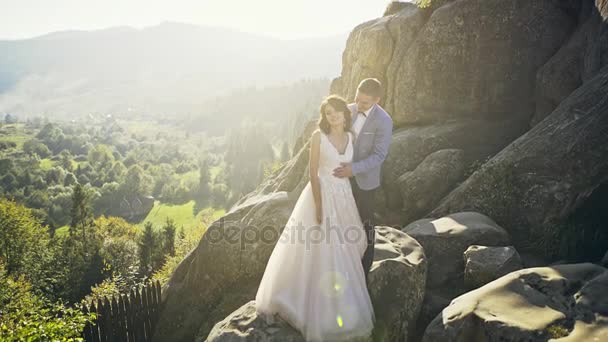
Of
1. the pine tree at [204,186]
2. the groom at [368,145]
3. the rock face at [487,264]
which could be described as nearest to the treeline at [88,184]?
the pine tree at [204,186]

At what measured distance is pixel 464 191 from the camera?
39.7 feet

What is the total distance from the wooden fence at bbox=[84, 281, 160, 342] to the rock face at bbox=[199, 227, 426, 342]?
26.0 feet

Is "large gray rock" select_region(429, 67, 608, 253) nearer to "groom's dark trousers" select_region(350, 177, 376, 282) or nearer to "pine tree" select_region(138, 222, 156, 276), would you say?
"groom's dark trousers" select_region(350, 177, 376, 282)

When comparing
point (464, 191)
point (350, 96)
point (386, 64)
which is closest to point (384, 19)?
point (386, 64)

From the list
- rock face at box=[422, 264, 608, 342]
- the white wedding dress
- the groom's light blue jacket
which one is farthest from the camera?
the groom's light blue jacket

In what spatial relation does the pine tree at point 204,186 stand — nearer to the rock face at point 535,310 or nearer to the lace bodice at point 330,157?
the lace bodice at point 330,157

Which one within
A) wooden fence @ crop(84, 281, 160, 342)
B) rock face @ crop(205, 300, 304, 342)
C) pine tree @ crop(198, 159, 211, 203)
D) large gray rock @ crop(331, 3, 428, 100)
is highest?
large gray rock @ crop(331, 3, 428, 100)

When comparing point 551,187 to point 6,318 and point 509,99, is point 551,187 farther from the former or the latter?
point 6,318

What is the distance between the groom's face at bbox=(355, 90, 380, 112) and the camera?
7574 millimetres

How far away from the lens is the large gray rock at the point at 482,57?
15.3 metres

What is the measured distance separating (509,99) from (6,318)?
1869cm

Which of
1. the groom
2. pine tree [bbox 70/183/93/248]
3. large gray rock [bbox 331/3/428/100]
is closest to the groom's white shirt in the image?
the groom

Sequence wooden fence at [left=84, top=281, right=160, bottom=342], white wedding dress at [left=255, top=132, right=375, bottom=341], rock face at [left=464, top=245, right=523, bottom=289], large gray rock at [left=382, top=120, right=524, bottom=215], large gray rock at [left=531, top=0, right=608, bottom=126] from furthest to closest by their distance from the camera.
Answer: large gray rock at [left=382, top=120, right=524, bottom=215], wooden fence at [left=84, top=281, right=160, bottom=342], large gray rock at [left=531, top=0, right=608, bottom=126], rock face at [left=464, top=245, right=523, bottom=289], white wedding dress at [left=255, top=132, right=375, bottom=341]

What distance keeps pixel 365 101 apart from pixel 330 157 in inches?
53.6
